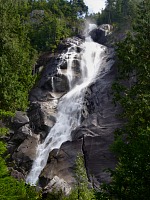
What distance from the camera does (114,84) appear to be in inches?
685

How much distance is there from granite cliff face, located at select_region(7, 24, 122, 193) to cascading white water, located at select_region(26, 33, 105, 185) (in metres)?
0.66

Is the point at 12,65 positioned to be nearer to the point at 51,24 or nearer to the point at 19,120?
the point at 19,120

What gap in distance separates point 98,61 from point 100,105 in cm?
1819

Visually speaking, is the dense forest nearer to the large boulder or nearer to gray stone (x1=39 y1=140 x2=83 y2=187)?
the large boulder

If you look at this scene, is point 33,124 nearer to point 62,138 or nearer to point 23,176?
point 62,138

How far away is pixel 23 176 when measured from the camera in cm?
2922

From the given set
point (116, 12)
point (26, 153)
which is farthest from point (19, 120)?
point (116, 12)

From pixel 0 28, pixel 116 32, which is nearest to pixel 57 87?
pixel 0 28

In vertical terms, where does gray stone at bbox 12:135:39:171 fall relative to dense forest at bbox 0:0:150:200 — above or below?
below

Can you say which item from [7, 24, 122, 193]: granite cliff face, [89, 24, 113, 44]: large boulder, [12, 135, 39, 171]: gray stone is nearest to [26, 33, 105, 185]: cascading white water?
[12, 135, 39, 171]: gray stone

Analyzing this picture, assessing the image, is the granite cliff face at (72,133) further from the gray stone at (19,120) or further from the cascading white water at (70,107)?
the cascading white water at (70,107)

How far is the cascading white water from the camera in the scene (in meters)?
32.3

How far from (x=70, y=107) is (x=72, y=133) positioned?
710cm

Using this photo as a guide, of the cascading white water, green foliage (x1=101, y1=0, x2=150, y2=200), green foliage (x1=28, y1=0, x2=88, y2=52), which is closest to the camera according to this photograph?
green foliage (x1=101, y1=0, x2=150, y2=200)
